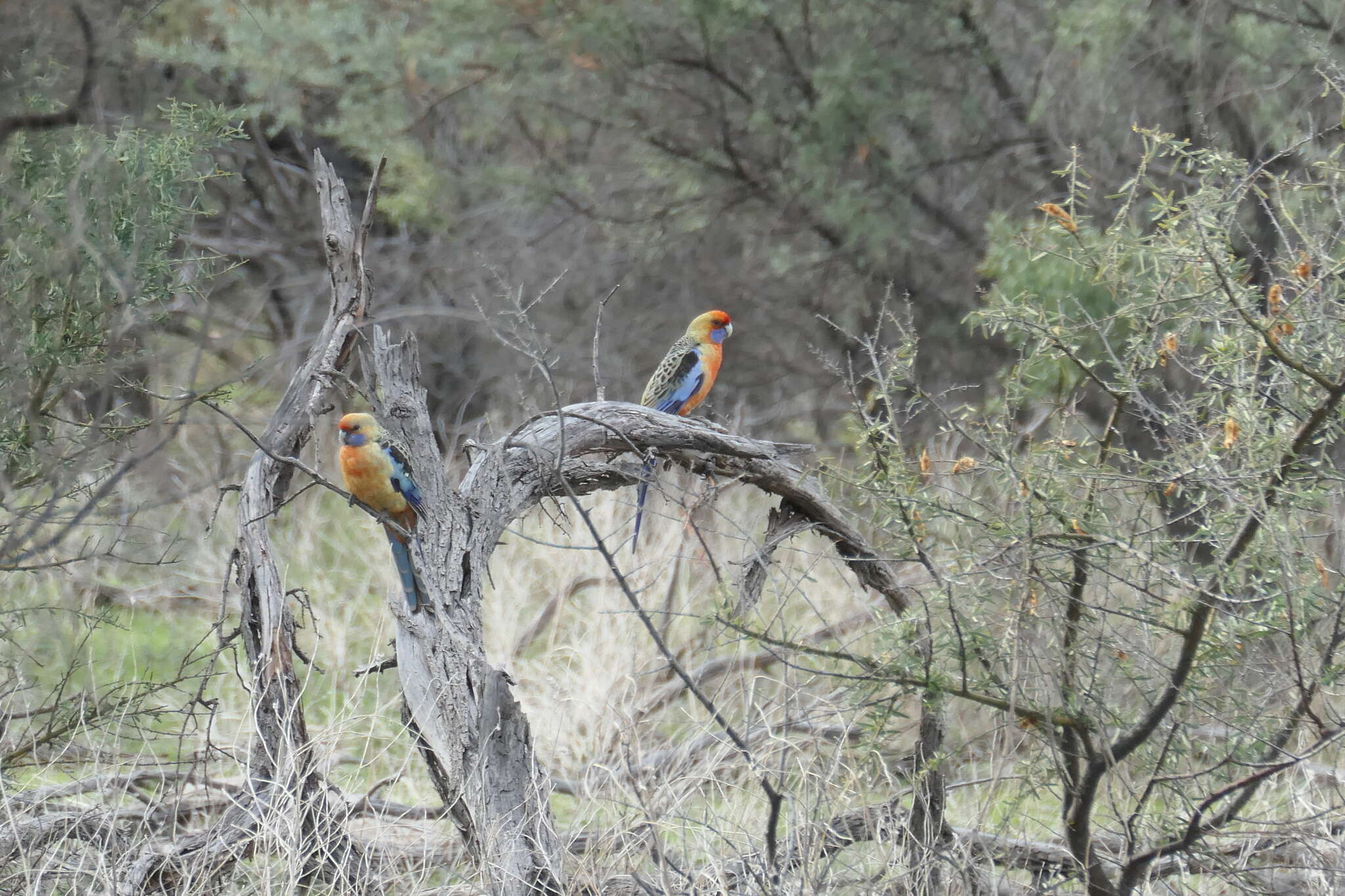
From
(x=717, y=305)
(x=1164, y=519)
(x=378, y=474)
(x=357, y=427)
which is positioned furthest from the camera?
(x=717, y=305)

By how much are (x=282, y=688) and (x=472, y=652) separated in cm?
68

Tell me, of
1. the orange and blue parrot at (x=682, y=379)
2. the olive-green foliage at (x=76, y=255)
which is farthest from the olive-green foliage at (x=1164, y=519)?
the olive-green foliage at (x=76, y=255)

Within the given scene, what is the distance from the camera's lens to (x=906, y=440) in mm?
8570

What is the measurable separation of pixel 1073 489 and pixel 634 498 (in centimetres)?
451

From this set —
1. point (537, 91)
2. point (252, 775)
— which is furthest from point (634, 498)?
point (252, 775)

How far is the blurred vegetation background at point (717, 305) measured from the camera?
9.75 ft

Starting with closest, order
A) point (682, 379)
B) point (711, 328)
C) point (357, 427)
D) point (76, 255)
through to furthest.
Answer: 1. point (76, 255)
2. point (357, 427)
3. point (682, 379)
4. point (711, 328)

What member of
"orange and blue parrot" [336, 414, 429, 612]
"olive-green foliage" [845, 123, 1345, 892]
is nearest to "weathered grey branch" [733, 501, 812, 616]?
"olive-green foliage" [845, 123, 1345, 892]

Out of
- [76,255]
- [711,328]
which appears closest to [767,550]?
[76,255]

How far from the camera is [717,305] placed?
8617 mm

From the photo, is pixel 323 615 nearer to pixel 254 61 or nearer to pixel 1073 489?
pixel 254 61

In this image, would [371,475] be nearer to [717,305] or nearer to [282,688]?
[282,688]

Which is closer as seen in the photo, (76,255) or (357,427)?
(76,255)

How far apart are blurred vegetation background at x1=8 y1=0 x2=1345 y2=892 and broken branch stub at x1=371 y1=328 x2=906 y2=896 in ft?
0.68
